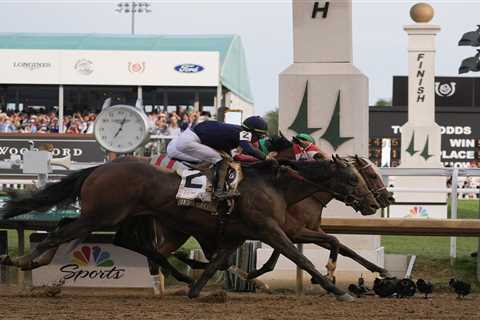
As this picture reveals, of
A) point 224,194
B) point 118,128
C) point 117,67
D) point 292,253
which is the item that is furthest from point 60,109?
point 292,253

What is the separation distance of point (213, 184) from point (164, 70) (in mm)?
21478

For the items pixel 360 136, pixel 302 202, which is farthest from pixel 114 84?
pixel 302 202

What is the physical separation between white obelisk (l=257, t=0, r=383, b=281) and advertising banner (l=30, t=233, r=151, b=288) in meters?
1.82

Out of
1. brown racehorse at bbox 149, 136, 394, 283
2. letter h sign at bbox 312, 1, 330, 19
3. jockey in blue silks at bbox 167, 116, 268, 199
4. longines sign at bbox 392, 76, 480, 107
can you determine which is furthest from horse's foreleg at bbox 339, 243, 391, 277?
longines sign at bbox 392, 76, 480, 107

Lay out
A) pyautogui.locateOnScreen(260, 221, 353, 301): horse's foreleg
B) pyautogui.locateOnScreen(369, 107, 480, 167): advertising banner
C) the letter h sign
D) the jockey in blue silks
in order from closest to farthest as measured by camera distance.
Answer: pyautogui.locateOnScreen(260, 221, 353, 301): horse's foreleg < the jockey in blue silks < the letter h sign < pyautogui.locateOnScreen(369, 107, 480, 167): advertising banner

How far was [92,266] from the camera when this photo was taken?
39.5 ft

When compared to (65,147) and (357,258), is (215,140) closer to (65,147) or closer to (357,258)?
(357,258)

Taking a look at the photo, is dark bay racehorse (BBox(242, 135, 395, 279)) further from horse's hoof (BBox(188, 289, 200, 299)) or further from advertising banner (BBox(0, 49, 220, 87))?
advertising banner (BBox(0, 49, 220, 87))

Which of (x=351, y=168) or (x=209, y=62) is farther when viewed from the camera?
(x=209, y=62)

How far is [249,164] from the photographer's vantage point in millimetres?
10516

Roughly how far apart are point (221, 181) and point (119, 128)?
10.5ft

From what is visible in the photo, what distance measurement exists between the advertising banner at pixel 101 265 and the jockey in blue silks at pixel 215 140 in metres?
1.79

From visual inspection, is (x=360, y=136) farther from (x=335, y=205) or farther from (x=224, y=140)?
(x=224, y=140)

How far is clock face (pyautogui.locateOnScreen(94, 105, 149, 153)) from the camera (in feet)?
43.0
